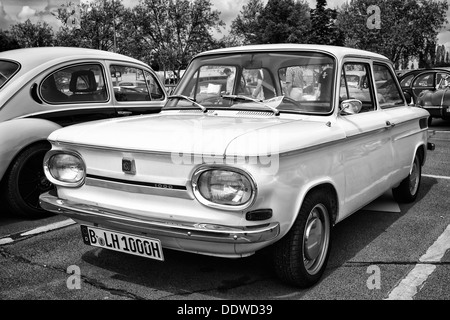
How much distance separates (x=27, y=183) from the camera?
4844 mm

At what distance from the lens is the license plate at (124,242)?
115 inches

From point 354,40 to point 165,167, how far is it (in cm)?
5170

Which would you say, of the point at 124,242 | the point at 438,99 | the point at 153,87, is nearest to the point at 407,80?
the point at 438,99

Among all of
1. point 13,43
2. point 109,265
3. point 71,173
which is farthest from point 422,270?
point 13,43

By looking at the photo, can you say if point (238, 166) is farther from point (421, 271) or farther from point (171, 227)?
point (421, 271)

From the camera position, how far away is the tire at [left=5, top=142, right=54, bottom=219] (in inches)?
184

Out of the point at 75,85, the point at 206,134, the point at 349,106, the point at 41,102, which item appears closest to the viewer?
the point at 206,134

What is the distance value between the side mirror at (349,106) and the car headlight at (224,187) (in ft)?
4.40

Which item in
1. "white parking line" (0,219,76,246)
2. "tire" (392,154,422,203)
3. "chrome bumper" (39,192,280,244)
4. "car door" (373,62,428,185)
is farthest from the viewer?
"tire" (392,154,422,203)

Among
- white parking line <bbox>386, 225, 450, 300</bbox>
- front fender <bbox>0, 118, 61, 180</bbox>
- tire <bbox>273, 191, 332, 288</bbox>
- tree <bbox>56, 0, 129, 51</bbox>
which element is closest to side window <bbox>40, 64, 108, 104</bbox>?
front fender <bbox>0, 118, 61, 180</bbox>

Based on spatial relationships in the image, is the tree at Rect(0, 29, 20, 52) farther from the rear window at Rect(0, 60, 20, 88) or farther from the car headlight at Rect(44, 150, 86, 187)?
the car headlight at Rect(44, 150, 86, 187)

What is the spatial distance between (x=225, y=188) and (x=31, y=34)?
2116 inches

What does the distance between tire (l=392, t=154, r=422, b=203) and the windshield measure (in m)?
2.06

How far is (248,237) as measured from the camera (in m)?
2.64
